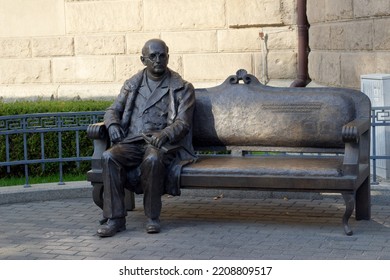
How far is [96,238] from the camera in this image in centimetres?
841

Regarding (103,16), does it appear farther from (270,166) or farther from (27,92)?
(270,166)

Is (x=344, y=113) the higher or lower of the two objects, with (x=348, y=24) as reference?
lower

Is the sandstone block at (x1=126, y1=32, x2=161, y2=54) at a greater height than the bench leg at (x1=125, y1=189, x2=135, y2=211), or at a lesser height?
greater

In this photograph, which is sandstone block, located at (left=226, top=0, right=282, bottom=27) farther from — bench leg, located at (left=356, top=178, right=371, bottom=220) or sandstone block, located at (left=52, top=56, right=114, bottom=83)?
bench leg, located at (left=356, top=178, right=371, bottom=220)

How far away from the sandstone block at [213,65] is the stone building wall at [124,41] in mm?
13

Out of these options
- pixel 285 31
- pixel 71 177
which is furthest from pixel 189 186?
pixel 285 31

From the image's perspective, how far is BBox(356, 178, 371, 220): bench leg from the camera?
8.81 meters

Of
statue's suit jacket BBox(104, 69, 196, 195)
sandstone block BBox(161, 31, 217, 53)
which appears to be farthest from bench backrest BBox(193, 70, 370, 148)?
sandstone block BBox(161, 31, 217, 53)

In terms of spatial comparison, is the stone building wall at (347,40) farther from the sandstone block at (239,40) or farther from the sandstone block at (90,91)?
the sandstone block at (90,91)

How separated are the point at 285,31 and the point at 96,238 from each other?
19.4ft

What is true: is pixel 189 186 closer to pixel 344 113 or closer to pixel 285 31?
pixel 344 113

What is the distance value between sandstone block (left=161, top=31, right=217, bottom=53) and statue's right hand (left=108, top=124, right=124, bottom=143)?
204 inches

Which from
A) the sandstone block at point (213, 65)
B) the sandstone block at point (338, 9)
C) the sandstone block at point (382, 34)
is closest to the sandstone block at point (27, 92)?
the sandstone block at point (213, 65)

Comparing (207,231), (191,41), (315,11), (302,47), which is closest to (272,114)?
(207,231)
